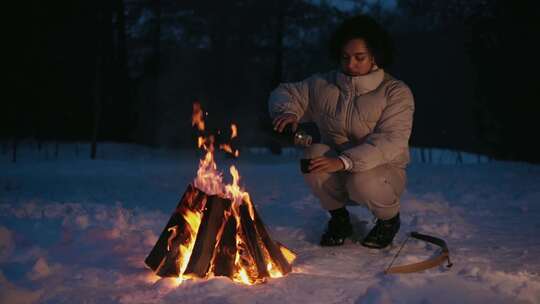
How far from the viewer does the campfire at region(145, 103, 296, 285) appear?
295cm

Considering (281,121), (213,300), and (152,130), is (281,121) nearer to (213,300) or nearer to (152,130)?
(213,300)

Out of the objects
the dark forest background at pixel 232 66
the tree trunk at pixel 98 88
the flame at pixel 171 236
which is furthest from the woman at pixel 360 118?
the tree trunk at pixel 98 88

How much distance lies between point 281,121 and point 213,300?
132 centimetres

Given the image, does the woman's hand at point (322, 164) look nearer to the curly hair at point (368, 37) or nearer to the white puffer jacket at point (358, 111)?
the white puffer jacket at point (358, 111)

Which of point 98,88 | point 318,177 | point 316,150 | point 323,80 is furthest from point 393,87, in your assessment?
point 98,88

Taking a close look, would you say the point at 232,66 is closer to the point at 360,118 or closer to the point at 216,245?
the point at 360,118

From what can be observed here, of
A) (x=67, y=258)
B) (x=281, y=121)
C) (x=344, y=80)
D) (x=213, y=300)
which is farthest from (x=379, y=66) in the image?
(x=67, y=258)

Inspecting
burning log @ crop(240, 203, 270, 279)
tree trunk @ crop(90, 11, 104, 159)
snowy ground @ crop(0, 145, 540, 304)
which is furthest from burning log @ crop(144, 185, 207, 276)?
tree trunk @ crop(90, 11, 104, 159)

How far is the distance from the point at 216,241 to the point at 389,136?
1.33 metres

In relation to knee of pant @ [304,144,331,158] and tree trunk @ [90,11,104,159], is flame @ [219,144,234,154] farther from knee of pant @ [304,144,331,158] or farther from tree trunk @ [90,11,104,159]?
tree trunk @ [90,11,104,159]

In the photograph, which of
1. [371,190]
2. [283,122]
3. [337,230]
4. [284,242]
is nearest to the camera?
[283,122]

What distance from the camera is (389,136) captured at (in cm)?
347

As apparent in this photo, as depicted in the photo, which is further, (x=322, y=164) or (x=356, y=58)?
(x=356, y=58)

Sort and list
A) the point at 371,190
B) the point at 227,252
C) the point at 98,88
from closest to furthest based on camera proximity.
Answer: the point at 227,252
the point at 371,190
the point at 98,88
